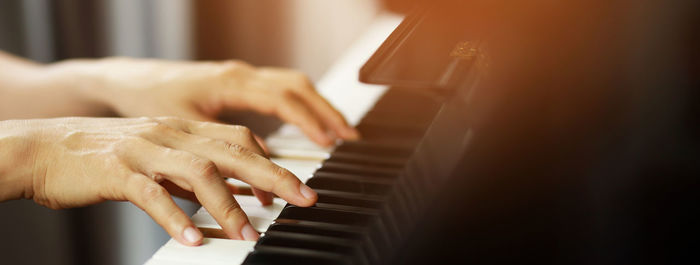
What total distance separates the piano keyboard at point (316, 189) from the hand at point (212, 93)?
0.16 feet

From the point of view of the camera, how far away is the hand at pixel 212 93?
3.59ft

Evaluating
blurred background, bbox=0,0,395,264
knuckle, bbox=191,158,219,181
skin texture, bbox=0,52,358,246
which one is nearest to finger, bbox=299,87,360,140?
skin texture, bbox=0,52,358,246

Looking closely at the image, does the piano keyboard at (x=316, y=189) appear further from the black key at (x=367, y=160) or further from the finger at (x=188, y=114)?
the finger at (x=188, y=114)

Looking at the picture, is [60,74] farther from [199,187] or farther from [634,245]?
[634,245]

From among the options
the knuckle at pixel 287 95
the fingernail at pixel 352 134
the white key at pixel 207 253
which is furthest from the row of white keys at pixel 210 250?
the knuckle at pixel 287 95

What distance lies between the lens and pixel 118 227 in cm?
207

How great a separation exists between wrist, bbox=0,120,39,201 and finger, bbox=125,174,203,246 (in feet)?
0.44

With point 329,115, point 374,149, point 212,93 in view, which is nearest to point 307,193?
point 374,149

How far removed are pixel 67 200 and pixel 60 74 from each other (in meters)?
0.61

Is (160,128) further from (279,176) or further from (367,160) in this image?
(367,160)

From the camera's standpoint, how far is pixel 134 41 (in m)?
2.21

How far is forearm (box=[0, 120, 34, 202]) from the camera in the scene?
72 centimetres

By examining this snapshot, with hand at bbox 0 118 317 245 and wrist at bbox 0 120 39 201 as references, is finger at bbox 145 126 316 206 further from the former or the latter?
wrist at bbox 0 120 39 201

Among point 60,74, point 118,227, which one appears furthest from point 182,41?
point 60,74
